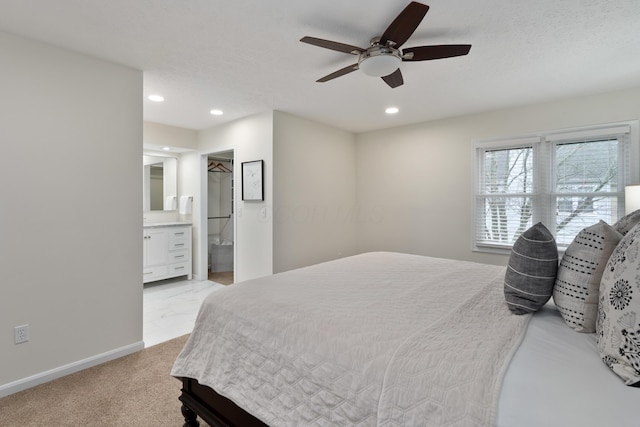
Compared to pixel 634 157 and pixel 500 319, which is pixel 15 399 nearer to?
pixel 500 319

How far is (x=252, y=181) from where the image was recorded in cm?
402

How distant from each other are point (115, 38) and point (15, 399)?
2.53 m

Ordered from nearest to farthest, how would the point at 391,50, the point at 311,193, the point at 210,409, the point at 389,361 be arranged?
1. the point at 389,361
2. the point at 210,409
3. the point at 391,50
4. the point at 311,193

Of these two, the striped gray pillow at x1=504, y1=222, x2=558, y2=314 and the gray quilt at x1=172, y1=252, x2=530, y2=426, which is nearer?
the gray quilt at x1=172, y1=252, x2=530, y2=426

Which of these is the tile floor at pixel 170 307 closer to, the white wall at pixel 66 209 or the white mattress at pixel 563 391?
the white wall at pixel 66 209

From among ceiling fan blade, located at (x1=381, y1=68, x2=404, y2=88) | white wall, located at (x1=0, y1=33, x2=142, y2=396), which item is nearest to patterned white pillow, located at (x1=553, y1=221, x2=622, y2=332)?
ceiling fan blade, located at (x1=381, y1=68, x2=404, y2=88)

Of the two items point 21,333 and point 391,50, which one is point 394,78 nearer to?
point 391,50

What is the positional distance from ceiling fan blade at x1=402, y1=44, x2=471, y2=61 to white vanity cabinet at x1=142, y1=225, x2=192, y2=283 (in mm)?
4237

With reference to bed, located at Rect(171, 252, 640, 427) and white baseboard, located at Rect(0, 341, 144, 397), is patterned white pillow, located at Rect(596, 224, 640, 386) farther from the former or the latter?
white baseboard, located at Rect(0, 341, 144, 397)

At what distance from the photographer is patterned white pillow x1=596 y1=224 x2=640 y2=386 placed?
86cm

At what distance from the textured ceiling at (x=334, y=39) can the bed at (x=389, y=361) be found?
1668mm

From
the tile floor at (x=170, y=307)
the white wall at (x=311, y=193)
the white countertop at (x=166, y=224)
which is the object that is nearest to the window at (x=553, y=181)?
the white wall at (x=311, y=193)

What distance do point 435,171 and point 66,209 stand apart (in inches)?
160

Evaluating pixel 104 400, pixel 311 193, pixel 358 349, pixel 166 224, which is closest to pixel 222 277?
pixel 166 224
